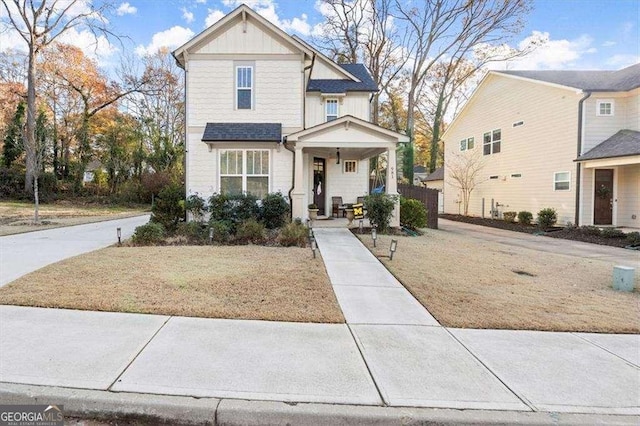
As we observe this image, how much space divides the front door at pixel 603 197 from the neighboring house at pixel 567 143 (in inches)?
1.4

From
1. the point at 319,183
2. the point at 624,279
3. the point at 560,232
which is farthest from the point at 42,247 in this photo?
the point at 560,232

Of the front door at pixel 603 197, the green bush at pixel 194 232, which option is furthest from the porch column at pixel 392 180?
the front door at pixel 603 197

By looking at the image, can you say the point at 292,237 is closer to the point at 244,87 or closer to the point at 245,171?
the point at 245,171

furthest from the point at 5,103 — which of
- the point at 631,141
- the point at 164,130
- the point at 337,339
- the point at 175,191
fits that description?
the point at 631,141

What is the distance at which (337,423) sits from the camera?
2.66 metres

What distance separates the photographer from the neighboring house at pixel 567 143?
1574 cm

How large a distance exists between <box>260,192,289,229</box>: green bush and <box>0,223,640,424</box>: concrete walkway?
741 cm

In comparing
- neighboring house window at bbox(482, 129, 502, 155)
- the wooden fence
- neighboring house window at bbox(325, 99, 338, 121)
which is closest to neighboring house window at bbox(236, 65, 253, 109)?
neighboring house window at bbox(325, 99, 338, 121)

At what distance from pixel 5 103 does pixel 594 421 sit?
40.9 meters

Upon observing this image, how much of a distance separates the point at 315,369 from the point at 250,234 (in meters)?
7.35

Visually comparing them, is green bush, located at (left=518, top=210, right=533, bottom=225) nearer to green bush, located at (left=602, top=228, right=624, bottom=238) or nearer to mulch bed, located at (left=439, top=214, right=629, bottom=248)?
mulch bed, located at (left=439, top=214, right=629, bottom=248)

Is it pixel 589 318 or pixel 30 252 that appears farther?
pixel 30 252

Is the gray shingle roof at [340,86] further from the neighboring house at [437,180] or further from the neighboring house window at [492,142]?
the neighboring house at [437,180]

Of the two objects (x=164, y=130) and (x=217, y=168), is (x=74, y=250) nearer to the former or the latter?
(x=217, y=168)
